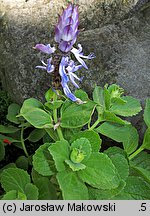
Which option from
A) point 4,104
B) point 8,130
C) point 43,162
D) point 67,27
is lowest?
point 43,162

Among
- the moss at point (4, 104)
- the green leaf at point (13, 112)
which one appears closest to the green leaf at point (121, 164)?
the green leaf at point (13, 112)

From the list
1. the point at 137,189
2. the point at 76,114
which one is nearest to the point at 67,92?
the point at 76,114

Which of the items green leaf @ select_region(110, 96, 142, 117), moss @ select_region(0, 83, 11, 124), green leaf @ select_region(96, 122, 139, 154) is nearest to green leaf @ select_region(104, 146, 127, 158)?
green leaf @ select_region(96, 122, 139, 154)

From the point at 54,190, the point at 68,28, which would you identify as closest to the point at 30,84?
the point at 54,190

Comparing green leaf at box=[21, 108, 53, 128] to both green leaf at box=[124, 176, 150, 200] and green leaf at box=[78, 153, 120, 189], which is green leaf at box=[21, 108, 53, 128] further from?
green leaf at box=[124, 176, 150, 200]

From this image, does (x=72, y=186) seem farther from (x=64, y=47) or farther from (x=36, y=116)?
(x=64, y=47)

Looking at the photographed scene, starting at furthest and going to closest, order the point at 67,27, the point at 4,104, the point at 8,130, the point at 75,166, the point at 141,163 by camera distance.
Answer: the point at 4,104
the point at 8,130
the point at 141,163
the point at 75,166
the point at 67,27

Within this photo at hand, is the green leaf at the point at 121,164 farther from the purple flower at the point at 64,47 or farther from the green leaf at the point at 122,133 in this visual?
the purple flower at the point at 64,47
